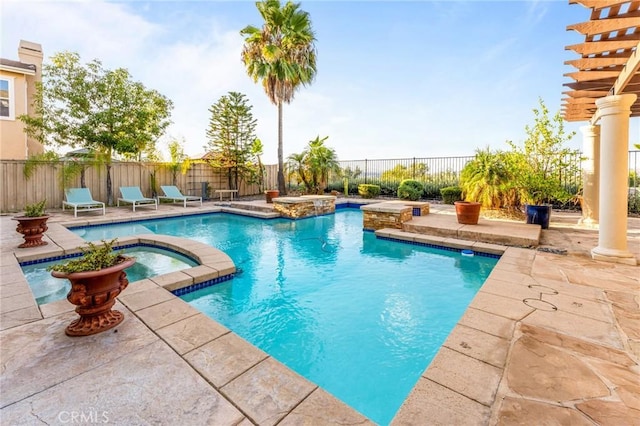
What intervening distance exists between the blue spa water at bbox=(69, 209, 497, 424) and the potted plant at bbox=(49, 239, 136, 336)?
1.05 meters

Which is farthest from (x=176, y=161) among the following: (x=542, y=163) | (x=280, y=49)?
(x=542, y=163)

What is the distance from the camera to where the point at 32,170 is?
9117 mm

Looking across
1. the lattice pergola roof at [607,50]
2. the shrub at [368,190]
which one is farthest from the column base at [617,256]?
the shrub at [368,190]

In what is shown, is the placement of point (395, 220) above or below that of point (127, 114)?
below

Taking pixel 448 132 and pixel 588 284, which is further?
pixel 448 132

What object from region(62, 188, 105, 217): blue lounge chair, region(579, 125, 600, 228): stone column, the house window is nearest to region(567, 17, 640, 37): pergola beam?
region(579, 125, 600, 228): stone column

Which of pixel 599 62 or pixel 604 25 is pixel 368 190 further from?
pixel 604 25

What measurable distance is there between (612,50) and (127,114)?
40.5 ft

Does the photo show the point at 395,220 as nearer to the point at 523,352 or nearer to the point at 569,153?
the point at 569,153

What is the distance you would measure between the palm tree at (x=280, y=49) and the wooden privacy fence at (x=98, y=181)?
5.01 metres

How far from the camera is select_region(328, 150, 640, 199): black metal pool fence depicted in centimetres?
1191

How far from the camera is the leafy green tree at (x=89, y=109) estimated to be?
30.1ft

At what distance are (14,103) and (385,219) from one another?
14529mm

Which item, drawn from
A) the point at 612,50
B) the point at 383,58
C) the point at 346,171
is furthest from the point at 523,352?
the point at 346,171
